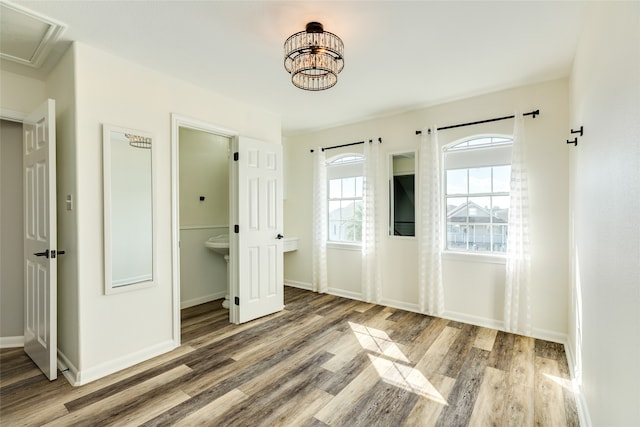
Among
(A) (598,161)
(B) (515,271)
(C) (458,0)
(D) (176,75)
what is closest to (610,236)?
(A) (598,161)

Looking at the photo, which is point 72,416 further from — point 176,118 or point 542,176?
point 542,176

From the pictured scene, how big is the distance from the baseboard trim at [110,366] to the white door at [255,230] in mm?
944

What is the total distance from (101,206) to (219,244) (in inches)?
68.7

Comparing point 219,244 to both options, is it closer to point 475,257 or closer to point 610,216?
point 475,257

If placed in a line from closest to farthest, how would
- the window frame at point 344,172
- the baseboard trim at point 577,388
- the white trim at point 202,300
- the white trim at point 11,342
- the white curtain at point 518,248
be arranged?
the baseboard trim at point 577,388 < the white trim at point 11,342 < the white curtain at point 518,248 < the white trim at point 202,300 < the window frame at point 344,172

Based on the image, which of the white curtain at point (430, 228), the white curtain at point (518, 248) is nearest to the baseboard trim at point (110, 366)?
the white curtain at point (430, 228)

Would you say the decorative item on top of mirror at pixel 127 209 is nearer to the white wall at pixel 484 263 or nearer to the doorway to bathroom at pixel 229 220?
the doorway to bathroom at pixel 229 220

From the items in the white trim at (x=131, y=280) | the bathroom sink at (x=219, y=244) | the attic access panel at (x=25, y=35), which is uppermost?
the attic access panel at (x=25, y=35)

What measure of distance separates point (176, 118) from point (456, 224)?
11.2 feet

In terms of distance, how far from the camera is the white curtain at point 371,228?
427cm

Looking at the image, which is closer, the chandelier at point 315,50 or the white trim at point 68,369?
the chandelier at point 315,50

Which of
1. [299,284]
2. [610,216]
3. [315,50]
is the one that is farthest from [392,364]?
[299,284]

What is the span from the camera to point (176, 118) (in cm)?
300

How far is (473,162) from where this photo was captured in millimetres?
3596
